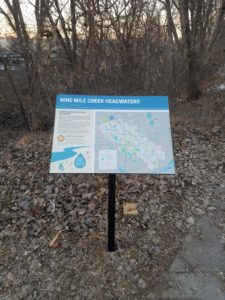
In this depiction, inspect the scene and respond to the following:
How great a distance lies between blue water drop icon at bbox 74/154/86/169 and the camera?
2.64 metres

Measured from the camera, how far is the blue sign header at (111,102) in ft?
9.37

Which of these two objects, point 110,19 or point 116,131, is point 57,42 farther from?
point 116,131

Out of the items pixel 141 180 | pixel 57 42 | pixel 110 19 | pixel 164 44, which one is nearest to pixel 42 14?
pixel 57 42

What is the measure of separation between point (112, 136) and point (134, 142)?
211mm

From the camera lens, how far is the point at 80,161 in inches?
105

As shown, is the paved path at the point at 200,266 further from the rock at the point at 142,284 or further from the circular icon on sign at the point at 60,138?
the circular icon on sign at the point at 60,138

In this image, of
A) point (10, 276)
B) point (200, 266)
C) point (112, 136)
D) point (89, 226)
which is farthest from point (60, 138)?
point (200, 266)

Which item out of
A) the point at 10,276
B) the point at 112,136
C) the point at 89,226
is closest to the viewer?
the point at 112,136

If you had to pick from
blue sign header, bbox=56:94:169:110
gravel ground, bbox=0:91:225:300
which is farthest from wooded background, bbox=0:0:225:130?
blue sign header, bbox=56:94:169:110

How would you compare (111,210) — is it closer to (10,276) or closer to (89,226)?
(89,226)

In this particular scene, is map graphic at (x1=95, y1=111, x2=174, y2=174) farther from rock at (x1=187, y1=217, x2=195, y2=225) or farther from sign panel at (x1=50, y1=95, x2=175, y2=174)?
rock at (x1=187, y1=217, x2=195, y2=225)

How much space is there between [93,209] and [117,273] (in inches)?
38.6

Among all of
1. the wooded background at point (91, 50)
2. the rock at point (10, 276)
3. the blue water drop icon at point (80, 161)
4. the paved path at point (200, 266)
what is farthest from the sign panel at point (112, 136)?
the wooded background at point (91, 50)

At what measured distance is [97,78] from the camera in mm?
6805
